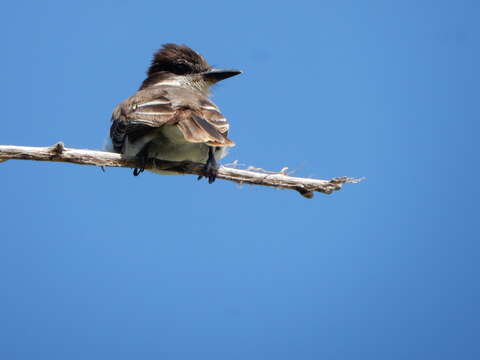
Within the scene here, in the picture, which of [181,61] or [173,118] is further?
[181,61]

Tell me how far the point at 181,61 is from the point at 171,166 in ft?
8.64

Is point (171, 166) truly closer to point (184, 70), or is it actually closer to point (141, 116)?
point (141, 116)

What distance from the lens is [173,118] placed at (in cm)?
655

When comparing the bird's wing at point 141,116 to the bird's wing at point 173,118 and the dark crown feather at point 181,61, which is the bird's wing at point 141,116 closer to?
the bird's wing at point 173,118

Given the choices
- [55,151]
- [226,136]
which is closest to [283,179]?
[226,136]

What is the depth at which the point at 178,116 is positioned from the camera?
6.57 meters

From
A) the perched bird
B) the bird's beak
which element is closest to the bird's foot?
the perched bird

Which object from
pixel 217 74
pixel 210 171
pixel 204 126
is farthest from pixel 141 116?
pixel 217 74

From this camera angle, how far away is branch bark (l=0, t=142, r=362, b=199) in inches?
232

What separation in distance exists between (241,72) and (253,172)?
8.87 ft

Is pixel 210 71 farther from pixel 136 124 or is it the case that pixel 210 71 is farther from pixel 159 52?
pixel 136 124

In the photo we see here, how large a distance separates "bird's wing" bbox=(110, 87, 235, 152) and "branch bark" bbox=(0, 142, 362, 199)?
338 mm

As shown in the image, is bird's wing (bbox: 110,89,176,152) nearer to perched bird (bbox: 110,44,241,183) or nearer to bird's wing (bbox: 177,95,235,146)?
perched bird (bbox: 110,44,241,183)

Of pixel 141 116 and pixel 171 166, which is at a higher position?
pixel 141 116
